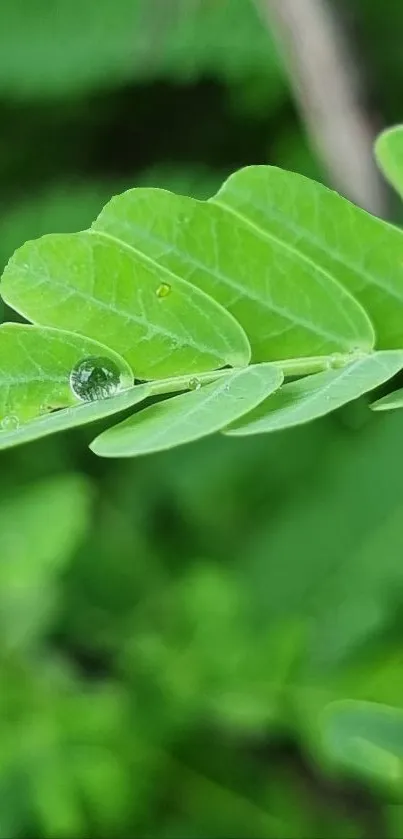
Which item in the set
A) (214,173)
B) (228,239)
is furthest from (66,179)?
(228,239)

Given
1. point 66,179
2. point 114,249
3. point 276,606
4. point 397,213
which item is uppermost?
point 66,179

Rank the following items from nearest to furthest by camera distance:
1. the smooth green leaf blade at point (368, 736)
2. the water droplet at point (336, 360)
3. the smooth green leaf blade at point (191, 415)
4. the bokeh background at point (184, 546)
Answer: the smooth green leaf blade at point (191, 415) → the water droplet at point (336, 360) → the smooth green leaf blade at point (368, 736) → the bokeh background at point (184, 546)

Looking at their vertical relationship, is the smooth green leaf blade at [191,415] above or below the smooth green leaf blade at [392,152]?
below

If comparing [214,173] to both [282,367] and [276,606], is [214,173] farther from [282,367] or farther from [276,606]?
[282,367]

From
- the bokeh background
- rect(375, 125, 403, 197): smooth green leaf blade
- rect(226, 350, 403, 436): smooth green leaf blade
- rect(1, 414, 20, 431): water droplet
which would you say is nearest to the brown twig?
the bokeh background

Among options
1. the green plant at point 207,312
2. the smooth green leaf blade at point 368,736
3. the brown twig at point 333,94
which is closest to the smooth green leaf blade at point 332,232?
the green plant at point 207,312

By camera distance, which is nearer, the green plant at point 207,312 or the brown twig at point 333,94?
the green plant at point 207,312

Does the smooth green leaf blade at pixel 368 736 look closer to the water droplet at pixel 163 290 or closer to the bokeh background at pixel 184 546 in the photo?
the bokeh background at pixel 184 546
